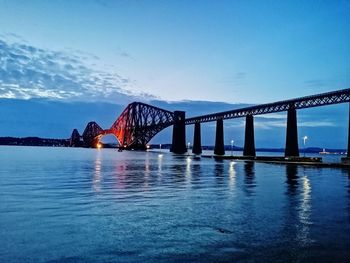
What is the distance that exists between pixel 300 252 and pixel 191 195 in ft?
44.0

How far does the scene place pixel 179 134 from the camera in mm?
185125

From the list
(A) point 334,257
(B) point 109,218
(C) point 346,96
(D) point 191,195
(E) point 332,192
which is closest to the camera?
(A) point 334,257

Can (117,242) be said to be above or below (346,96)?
below

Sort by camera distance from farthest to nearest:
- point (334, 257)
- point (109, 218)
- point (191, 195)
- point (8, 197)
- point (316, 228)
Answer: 1. point (191, 195)
2. point (8, 197)
3. point (109, 218)
4. point (316, 228)
5. point (334, 257)

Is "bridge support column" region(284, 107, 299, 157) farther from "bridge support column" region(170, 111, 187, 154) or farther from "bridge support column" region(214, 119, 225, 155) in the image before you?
"bridge support column" region(170, 111, 187, 154)

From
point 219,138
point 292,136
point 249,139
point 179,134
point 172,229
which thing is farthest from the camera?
point 179,134

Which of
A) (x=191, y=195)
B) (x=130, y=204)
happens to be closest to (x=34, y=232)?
(x=130, y=204)

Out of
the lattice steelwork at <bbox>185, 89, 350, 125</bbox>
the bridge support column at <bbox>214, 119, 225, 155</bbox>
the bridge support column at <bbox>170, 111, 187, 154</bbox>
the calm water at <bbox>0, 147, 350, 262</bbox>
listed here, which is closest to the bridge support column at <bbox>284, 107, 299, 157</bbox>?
the lattice steelwork at <bbox>185, 89, 350, 125</bbox>

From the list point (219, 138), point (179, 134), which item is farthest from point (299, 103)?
point (179, 134)

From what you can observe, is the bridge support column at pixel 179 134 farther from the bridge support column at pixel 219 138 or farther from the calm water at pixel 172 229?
the calm water at pixel 172 229

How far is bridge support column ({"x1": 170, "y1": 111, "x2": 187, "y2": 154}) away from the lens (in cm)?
18175

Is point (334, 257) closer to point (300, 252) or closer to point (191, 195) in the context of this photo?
point (300, 252)

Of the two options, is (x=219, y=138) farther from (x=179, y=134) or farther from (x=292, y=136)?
(x=179, y=134)

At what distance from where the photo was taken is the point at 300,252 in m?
9.98
